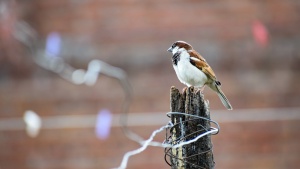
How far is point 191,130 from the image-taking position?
5.74 ft

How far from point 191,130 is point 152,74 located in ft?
14.9

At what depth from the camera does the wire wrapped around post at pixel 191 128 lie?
1.73 m

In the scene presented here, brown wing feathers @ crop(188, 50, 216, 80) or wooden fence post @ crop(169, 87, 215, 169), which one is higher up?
brown wing feathers @ crop(188, 50, 216, 80)

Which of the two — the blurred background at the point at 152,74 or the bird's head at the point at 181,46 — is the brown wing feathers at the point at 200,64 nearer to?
the bird's head at the point at 181,46

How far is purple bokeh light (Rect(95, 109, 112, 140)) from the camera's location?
6262 mm

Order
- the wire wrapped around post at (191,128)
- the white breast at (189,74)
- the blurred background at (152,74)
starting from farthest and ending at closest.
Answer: the blurred background at (152,74) → the white breast at (189,74) → the wire wrapped around post at (191,128)

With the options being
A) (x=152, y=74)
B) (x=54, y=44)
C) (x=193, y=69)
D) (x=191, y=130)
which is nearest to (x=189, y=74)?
(x=193, y=69)

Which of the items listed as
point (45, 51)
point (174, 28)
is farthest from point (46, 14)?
point (174, 28)

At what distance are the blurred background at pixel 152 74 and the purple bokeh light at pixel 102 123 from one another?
24mm

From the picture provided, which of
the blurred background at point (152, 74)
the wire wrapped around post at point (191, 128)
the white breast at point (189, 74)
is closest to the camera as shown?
the wire wrapped around post at point (191, 128)

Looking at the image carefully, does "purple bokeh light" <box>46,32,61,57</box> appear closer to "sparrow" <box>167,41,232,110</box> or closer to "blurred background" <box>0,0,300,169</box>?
"blurred background" <box>0,0,300,169</box>

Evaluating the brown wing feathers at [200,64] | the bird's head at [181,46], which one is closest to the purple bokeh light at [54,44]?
the bird's head at [181,46]

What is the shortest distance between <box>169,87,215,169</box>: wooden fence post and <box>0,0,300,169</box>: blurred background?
4402mm

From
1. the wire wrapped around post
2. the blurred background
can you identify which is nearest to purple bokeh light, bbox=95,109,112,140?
the blurred background
